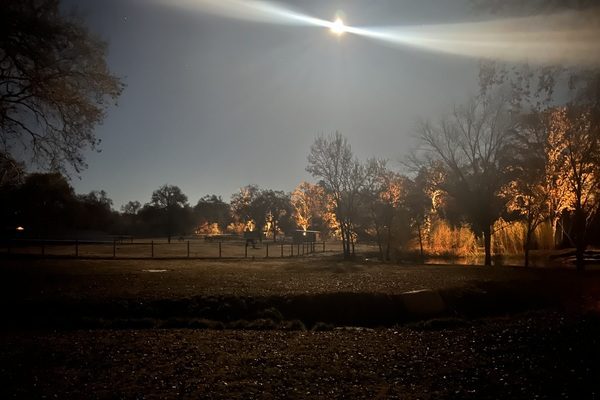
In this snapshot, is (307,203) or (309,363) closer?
(309,363)

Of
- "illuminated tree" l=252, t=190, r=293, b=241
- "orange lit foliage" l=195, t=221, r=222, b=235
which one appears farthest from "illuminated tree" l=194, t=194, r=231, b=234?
"illuminated tree" l=252, t=190, r=293, b=241

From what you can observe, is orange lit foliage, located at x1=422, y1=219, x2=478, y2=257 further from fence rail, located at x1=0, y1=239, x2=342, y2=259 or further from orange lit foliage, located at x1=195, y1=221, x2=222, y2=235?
orange lit foliage, located at x1=195, y1=221, x2=222, y2=235

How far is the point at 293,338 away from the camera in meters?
11.2

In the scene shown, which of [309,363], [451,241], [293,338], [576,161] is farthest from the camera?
[451,241]

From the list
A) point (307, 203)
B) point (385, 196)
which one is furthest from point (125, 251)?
point (307, 203)

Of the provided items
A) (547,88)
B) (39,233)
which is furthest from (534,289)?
(39,233)

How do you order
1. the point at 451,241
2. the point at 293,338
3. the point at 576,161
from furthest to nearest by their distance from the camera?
the point at 451,241
the point at 576,161
the point at 293,338

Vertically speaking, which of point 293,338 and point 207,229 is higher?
point 207,229

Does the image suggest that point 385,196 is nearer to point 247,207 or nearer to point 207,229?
point 247,207

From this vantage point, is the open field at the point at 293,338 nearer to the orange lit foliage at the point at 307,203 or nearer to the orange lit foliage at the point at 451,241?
the orange lit foliage at the point at 451,241

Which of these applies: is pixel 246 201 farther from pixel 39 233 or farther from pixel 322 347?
pixel 322 347

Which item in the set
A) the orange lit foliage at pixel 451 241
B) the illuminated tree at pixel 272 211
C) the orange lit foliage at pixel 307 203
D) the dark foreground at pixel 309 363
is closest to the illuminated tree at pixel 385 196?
the orange lit foliage at pixel 451 241

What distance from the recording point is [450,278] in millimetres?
20609

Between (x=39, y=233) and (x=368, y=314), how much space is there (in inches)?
3135
